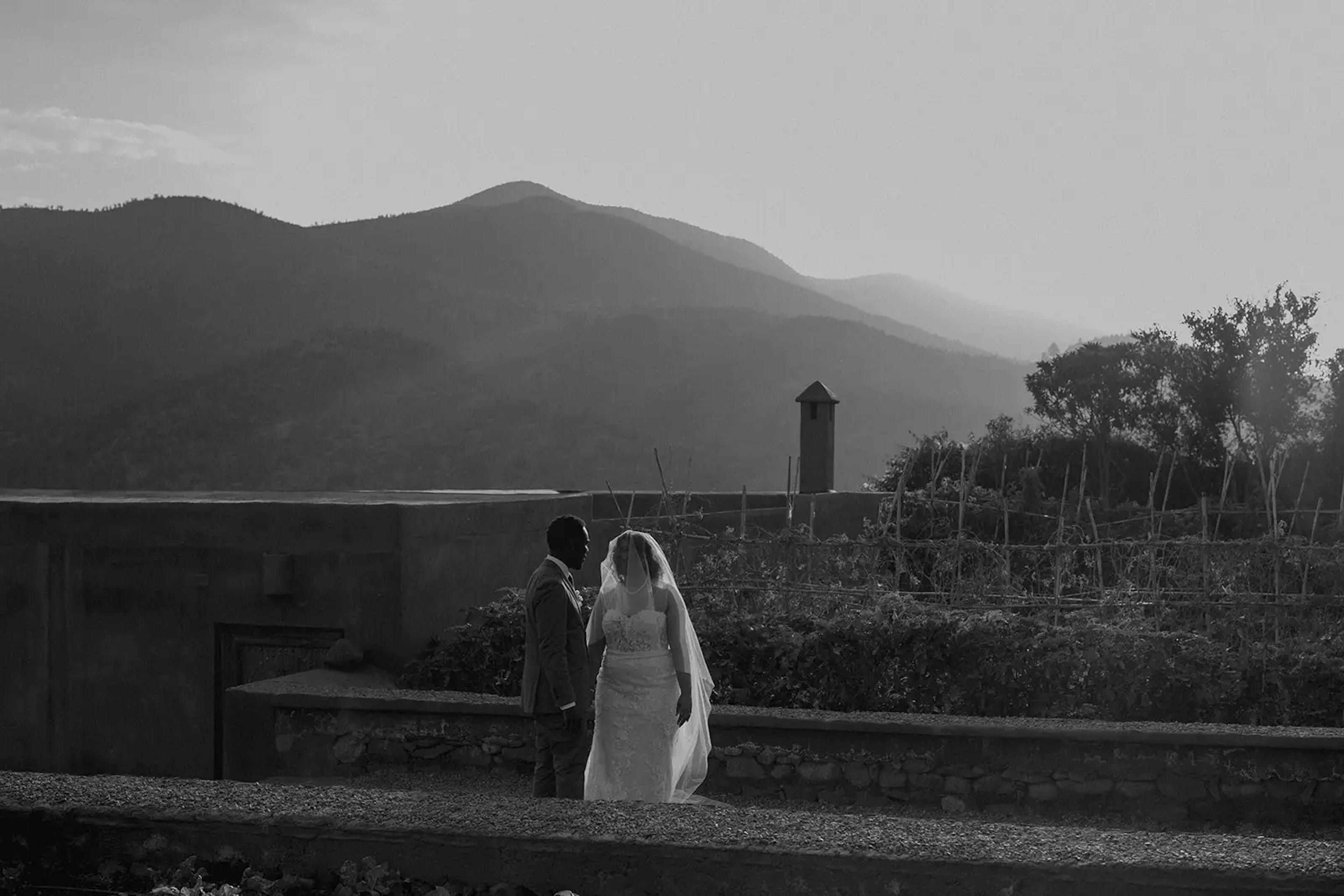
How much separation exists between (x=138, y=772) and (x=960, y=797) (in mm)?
6577

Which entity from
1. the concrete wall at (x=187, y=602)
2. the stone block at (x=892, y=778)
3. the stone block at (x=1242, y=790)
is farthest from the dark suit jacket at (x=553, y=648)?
the concrete wall at (x=187, y=602)

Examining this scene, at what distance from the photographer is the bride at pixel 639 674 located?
Result: 6227mm

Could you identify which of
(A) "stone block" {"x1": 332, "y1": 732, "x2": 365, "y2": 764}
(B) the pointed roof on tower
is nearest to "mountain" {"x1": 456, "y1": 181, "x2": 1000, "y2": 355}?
(B) the pointed roof on tower

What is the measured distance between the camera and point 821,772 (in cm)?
732

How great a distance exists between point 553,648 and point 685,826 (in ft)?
8.14

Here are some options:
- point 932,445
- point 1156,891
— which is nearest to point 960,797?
point 1156,891

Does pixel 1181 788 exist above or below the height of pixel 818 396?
below

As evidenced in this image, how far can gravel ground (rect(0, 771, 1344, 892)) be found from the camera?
3.44m

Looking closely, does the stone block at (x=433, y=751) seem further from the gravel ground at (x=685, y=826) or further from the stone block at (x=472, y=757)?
the gravel ground at (x=685, y=826)

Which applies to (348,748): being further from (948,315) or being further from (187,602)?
(948,315)

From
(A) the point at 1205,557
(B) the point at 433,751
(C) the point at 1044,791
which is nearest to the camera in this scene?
(C) the point at 1044,791

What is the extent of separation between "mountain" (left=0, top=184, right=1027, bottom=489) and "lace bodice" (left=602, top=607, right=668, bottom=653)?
41.1 m

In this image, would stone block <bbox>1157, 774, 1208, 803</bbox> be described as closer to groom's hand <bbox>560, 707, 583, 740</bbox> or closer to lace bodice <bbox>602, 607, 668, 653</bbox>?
lace bodice <bbox>602, 607, 668, 653</bbox>

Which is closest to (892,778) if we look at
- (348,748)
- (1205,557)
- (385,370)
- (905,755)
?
(905,755)
